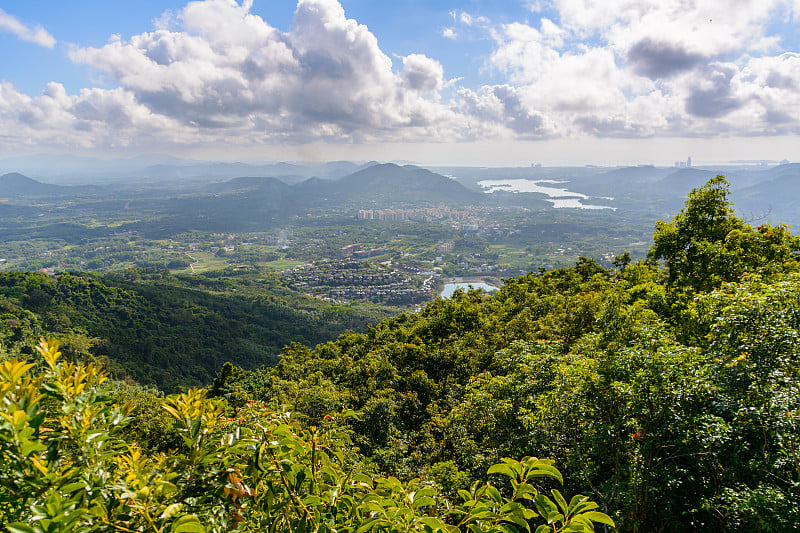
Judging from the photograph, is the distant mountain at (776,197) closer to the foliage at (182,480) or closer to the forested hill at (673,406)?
the forested hill at (673,406)

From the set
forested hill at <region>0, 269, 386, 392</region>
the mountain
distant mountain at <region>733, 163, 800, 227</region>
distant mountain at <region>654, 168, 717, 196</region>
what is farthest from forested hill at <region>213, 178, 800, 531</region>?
the mountain

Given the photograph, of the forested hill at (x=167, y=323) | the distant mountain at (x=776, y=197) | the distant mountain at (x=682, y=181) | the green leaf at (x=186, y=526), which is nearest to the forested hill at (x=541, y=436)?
the green leaf at (x=186, y=526)

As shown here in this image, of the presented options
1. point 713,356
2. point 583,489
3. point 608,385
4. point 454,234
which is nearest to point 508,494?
point 583,489

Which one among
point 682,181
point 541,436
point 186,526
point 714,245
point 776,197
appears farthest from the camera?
point 682,181

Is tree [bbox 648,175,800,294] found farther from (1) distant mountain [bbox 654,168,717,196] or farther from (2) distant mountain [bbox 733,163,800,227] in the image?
(1) distant mountain [bbox 654,168,717,196]

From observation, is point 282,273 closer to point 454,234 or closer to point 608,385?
point 454,234

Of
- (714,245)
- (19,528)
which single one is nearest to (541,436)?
(19,528)

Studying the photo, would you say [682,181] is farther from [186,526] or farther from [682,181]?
[186,526]
